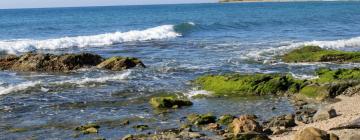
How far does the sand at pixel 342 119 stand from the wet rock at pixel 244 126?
582mm

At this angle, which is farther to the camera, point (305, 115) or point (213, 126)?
point (305, 115)

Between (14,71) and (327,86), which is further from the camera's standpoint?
(14,71)

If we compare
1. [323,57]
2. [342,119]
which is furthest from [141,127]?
[323,57]

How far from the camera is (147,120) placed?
53.4 ft

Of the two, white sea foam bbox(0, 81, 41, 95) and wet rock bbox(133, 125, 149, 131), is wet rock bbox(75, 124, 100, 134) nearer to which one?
wet rock bbox(133, 125, 149, 131)

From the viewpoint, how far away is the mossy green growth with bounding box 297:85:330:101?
1836cm

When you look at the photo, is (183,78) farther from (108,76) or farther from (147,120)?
(147,120)

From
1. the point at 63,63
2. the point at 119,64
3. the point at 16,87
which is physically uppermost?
the point at 63,63

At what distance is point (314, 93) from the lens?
18.5m

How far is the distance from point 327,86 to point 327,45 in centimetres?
1760

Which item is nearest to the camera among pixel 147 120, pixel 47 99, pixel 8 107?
A: pixel 147 120

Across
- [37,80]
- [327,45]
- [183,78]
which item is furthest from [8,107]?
[327,45]

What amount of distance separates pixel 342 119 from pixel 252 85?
603cm

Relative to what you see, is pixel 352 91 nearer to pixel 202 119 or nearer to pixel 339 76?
pixel 339 76
